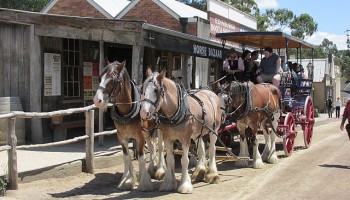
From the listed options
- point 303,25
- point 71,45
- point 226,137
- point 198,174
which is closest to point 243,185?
point 198,174

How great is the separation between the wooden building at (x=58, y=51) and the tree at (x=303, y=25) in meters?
55.5

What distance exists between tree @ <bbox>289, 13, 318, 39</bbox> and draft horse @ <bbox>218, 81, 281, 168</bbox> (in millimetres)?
57365

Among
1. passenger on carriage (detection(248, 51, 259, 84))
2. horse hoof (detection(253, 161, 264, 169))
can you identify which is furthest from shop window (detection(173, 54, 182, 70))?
horse hoof (detection(253, 161, 264, 169))

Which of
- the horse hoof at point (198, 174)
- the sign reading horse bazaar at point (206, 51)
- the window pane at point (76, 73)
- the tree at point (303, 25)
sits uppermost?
the tree at point (303, 25)

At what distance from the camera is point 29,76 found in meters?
11.7

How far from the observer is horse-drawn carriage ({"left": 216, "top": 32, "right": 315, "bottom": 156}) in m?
12.2

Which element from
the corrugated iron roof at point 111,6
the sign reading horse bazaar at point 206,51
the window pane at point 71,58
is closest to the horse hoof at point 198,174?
the sign reading horse bazaar at point 206,51

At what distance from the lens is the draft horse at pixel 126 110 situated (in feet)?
25.2

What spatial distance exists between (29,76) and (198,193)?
19.2 feet

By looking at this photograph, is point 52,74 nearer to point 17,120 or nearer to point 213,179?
point 17,120

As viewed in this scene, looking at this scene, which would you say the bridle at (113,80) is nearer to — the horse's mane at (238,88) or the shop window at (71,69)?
the horse's mane at (238,88)

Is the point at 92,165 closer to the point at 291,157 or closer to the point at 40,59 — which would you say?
the point at 40,59

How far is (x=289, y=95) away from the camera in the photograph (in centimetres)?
1323

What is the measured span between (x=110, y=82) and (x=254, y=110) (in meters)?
4.01
